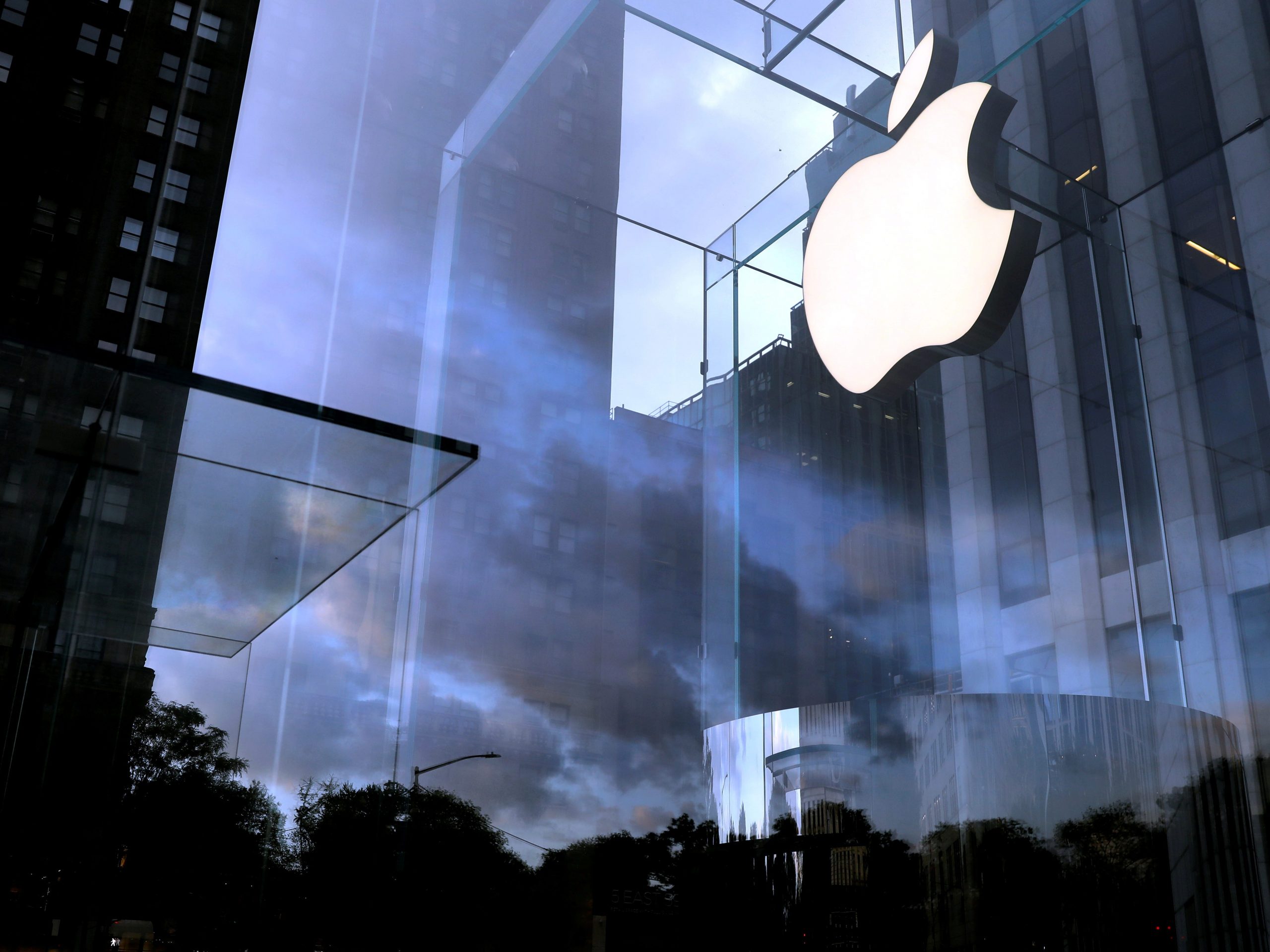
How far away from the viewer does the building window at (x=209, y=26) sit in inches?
139

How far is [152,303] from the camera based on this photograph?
3.20 metres

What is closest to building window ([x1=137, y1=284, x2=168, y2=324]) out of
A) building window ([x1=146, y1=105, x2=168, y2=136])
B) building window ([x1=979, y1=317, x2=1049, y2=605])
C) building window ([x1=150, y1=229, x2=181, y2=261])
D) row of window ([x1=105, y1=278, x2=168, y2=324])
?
row of window ([x1=105, y1=278, x2=168, y2=324])

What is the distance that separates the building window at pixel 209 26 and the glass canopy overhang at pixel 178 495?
6.01 ft

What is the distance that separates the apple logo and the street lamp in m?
6.31

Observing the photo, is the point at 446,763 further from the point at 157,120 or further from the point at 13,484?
the point at 13,484

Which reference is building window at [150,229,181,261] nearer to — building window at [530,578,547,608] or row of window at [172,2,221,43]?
row of window at [172,2,221,43]

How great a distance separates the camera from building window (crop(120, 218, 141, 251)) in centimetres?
301

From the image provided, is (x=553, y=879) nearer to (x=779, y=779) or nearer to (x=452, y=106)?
(x=779, y=779)

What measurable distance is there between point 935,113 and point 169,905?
4009 mm

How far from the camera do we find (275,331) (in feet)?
17.4

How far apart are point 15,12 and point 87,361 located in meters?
1.44

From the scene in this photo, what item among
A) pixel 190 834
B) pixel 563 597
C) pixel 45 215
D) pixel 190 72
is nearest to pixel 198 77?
pixel 190 72

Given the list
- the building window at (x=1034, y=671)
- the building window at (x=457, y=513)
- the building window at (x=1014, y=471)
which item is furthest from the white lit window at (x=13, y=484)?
the building window at (x=457, y=513)

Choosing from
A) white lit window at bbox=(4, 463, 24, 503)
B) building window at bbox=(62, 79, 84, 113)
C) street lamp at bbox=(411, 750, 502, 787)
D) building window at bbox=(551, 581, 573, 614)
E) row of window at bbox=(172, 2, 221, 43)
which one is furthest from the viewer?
building window at bbox=(551, 581, 573, 614)
